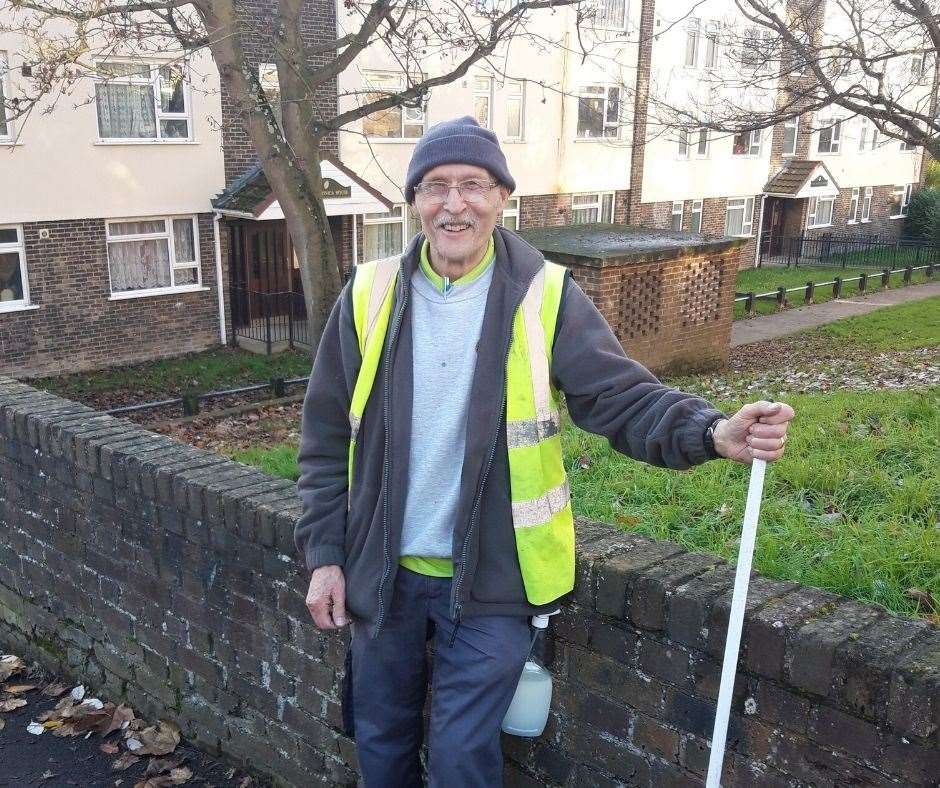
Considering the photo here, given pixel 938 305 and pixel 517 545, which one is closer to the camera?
pixel 517 545

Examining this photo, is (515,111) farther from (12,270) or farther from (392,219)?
(12,270)

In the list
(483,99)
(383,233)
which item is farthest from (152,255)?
(483,99)

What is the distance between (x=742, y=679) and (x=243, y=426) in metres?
11.4

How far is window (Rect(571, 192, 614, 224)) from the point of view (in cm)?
2619

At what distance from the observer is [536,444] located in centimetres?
281

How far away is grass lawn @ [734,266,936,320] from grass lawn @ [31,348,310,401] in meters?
10.9

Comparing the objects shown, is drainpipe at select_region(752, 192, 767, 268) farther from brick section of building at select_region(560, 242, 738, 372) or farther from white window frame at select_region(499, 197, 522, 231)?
brick section of building at select_region(560, 242, 738, 372)

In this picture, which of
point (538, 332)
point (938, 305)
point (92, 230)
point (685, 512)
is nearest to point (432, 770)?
point (538, 332)

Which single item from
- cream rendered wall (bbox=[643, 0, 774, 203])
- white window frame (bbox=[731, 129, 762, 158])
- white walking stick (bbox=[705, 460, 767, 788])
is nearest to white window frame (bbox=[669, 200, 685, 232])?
cream rendered wall (bbox=[643, 0, 774, 203])

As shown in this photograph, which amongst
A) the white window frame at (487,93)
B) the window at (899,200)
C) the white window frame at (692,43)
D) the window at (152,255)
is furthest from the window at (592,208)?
the window at (899,200)

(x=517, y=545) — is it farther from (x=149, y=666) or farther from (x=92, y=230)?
(x=92, y=230)

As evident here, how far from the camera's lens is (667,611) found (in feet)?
9.11

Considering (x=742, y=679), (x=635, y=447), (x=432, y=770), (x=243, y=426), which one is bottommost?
(x=243, y=426)

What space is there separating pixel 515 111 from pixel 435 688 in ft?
74.1
